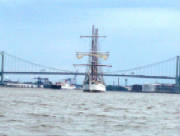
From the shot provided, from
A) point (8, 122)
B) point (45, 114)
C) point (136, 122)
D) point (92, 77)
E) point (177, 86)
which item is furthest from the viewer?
point (177, 86)

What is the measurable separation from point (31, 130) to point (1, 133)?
1480 mm

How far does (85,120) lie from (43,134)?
5.55 metres

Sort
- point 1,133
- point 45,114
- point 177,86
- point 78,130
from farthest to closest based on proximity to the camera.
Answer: point 177,86 < point 45,114 < point 78,130 < point 1,133

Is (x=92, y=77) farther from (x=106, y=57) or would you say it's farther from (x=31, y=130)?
(x=31, y=130)

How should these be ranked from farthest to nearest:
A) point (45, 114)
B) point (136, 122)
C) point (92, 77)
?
point (92, 77), point (45, 114), point (136, 122)

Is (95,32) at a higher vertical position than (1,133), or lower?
higher

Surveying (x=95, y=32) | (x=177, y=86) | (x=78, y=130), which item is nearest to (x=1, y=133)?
(x=78, y=130)

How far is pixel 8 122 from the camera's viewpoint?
80.8 feet

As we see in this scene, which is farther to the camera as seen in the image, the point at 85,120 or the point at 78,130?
the point at 85,120

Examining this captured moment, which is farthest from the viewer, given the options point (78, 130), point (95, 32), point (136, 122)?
point (95, 32)

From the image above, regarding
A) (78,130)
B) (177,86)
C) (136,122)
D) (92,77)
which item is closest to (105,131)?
(78,130)

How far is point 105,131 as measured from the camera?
2269 centimetres

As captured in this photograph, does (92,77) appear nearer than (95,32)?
Yes

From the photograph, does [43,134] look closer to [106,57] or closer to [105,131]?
[105,131]
